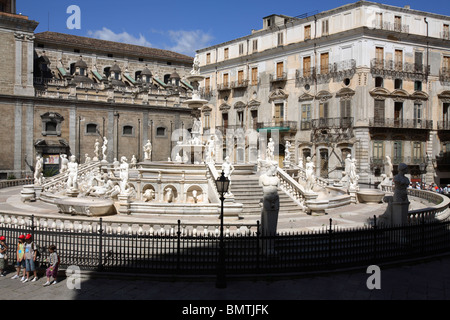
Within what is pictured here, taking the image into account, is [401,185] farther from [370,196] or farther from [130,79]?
[130,79]

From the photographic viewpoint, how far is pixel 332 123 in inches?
1382

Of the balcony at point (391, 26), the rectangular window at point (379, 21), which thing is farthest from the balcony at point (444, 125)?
the rectangular window at point (379, 21)

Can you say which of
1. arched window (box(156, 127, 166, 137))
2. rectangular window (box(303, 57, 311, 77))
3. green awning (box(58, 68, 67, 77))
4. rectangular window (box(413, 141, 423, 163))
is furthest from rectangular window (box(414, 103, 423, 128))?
green awning (box(58, 68, 67, 77))

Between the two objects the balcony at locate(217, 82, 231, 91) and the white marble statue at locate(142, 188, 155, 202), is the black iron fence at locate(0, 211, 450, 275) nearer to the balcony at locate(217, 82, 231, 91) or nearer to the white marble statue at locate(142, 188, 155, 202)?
the white marble statue at locate(142, 188, 155, 202)

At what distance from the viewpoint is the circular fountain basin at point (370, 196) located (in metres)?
21.1

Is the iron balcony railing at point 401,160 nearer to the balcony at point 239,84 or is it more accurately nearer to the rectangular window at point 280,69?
the rectangular window at point 280,69

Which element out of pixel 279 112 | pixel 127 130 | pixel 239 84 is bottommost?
pixel 127 130

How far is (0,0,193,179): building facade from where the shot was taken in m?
38.3

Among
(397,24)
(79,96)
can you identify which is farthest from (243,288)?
(79,96)

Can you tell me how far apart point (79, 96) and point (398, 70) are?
30660 mm

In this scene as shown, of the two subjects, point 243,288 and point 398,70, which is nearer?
point 243,288

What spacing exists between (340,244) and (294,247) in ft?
4.27

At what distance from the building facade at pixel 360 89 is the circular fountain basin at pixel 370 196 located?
12067 mm

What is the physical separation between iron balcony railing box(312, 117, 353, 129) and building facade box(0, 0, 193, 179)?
18.0 meters
